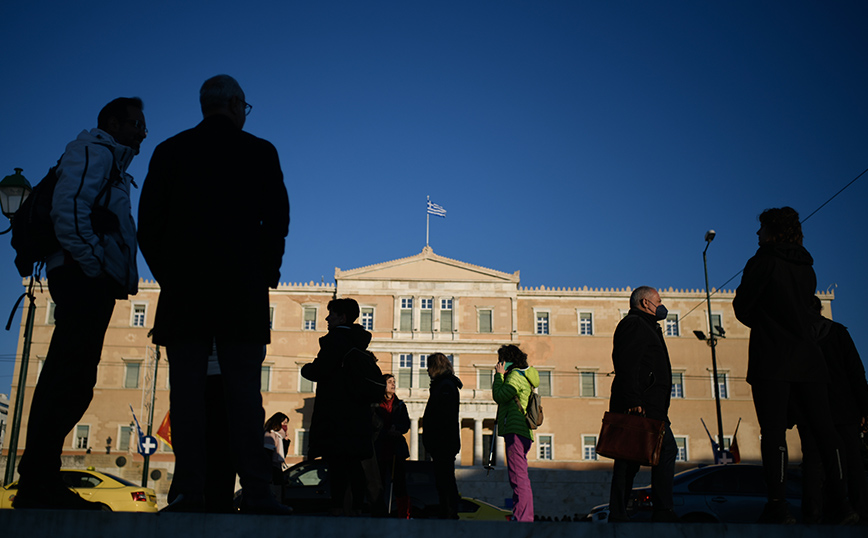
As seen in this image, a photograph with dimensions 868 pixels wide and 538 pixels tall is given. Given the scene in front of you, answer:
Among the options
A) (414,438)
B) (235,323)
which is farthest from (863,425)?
(414,438)

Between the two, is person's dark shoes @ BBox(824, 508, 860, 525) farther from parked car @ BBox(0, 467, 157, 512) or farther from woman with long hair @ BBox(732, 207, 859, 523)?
parked car @ BBox(0, 467, 157, 512)

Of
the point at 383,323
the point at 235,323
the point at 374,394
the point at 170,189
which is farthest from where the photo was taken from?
the point at 383,323

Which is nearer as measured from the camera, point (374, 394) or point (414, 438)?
point (374, 394)

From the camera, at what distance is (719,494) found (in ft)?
32.8

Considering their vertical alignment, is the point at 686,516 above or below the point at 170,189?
below

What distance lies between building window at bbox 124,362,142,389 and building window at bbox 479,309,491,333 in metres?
20.9

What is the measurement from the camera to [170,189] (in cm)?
397

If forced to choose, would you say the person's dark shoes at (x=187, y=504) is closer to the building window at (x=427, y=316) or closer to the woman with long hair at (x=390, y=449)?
the woman with long hair at (x=390, y=449)

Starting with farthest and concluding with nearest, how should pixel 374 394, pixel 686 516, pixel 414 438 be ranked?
1. pixel 414 438
2. pixel 686 516
3. pixel 374 394

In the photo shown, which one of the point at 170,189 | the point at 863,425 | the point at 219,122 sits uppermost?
the point at 219,122

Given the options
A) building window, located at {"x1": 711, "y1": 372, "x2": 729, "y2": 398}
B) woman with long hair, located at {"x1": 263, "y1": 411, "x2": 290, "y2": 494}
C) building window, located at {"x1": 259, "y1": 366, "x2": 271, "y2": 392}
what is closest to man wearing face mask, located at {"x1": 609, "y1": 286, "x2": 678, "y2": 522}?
woman with long hair, located at {"x1": 263, "y1": 411, "x2": 290, "y2": 494}

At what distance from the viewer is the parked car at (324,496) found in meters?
10.8

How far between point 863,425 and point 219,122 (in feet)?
18.3

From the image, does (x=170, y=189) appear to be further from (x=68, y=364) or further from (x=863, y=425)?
(x=863, y=425)
